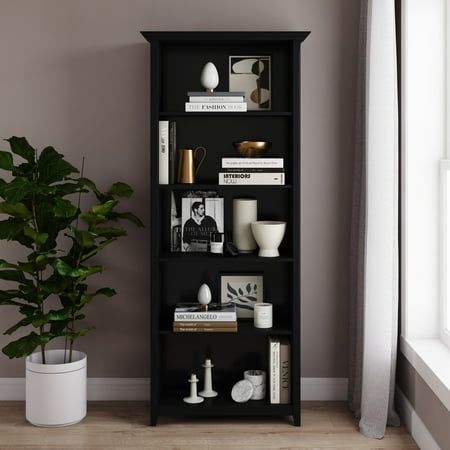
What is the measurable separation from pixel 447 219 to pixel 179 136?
1.35 meters

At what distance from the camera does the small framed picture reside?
3.52 meters

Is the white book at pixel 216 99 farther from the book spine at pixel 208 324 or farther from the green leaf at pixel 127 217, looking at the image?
the book spine at pixel 208 324

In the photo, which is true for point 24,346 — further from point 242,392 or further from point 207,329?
point 242,392

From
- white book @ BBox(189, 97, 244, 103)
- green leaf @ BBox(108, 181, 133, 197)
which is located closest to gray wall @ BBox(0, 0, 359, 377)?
green leaf @ BBox(108, 181, 133, 197)

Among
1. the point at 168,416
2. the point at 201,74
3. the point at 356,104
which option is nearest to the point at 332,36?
the point at 356,104

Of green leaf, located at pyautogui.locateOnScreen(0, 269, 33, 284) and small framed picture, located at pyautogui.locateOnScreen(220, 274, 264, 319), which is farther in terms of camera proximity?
small framed picture, located at pyautogui.locateOnScreen(220, 274, 264, 319)

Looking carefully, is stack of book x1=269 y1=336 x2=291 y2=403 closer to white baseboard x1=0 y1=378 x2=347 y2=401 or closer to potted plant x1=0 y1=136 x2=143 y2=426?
white baseboard x1=0 y1=378 x2=347 y2=401

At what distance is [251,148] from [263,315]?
0.79 meters

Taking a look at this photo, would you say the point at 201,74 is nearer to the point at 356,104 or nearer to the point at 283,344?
the point at 356,104

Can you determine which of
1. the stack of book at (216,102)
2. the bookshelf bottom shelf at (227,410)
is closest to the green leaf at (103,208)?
the stack of book at (216,102)

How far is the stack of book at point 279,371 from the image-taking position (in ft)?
10.8

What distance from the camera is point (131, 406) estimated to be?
3.55m

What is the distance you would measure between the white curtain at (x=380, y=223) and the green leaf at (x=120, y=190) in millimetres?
1124

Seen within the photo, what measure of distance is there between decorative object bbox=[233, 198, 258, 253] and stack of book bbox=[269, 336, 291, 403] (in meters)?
0.48
